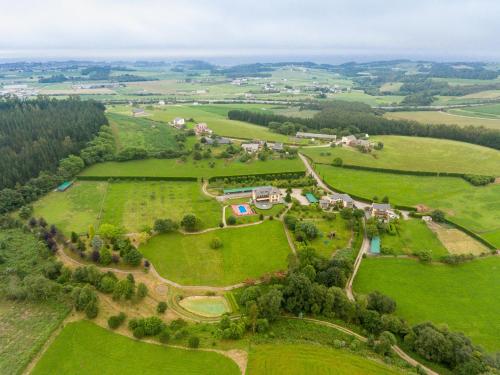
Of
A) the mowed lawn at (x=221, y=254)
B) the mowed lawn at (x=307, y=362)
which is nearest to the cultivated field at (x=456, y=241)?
the mowed lawn at (x=221, y=254)

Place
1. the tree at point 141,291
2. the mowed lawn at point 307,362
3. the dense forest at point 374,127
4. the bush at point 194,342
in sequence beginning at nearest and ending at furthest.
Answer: the mowed lawn at point 307,362 → the bush at point 194,342 → the tree at point 141,291 → the dense forest at point 374,127

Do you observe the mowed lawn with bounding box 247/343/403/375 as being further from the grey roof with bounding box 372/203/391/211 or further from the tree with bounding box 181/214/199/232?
the grey roof with bounding box 372/203/391/211

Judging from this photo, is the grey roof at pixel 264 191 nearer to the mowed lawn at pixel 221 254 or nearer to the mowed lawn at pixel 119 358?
the mowed lawn at pixel 221 254

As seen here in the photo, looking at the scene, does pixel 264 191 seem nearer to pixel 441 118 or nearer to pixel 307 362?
pixel 307 362

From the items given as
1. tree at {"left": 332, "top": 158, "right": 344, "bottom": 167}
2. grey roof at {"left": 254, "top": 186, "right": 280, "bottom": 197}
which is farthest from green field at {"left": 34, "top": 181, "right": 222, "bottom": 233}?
tree at {"left": 332, "top": 158, "right": 344, "bottom": 167}

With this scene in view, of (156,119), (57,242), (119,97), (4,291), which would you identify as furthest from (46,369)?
(119,97)
